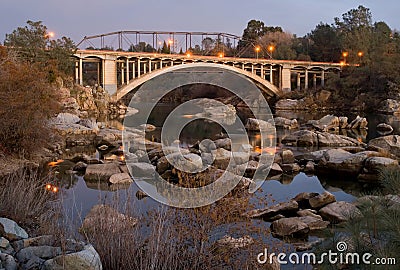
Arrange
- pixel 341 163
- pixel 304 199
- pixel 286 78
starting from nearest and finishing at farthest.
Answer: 1. pixel 304 199
2. pixel 341 163
3. pixel 286 78

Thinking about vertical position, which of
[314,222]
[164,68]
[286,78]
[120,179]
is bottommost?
[314,222]

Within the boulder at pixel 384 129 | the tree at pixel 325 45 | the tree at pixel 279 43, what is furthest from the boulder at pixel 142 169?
the tree at pixel 325 45

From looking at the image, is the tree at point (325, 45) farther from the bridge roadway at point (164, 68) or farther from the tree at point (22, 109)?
the tree at point (22, 109)

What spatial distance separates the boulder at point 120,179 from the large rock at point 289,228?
479 centimetres

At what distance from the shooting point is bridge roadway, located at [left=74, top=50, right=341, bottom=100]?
33188mm

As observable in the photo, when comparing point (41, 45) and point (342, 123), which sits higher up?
point (41, 45)

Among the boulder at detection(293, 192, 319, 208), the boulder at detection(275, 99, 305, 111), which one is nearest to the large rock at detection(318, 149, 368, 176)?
the boulder at detection(293, 192, 319, 208)

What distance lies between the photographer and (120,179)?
38.4 ft

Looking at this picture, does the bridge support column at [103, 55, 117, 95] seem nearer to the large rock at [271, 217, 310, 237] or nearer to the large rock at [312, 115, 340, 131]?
the large rock at [312, 115, 340, 131]

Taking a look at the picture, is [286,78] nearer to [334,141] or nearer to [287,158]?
[334,141]

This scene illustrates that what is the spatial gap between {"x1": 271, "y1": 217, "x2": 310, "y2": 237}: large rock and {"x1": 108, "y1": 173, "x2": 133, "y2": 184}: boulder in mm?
4790

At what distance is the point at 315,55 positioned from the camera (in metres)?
55.4

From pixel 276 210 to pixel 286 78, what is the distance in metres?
38.9

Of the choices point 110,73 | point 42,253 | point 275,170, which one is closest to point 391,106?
point 110,73
